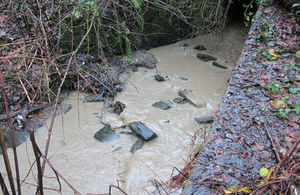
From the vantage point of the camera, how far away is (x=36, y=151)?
122 centimetres

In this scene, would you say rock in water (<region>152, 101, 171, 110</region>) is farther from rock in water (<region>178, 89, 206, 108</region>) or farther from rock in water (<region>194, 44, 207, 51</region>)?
rock in water (<region>194, 44, 207, 51</region>)

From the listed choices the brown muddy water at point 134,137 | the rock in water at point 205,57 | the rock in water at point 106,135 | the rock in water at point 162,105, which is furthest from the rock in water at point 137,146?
the rock in water at point 205,57

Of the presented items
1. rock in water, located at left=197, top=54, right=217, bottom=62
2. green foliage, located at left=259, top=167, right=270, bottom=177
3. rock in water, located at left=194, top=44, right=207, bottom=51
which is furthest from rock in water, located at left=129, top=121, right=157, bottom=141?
rock in water, located at left=194, top=44, right=207, bottom=51

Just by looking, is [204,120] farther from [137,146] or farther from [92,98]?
[92,98]

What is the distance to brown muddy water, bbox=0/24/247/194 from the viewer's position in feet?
9.11

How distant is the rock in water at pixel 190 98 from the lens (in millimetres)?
4016

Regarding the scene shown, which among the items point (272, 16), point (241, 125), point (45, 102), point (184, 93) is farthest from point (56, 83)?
point (272, 16)

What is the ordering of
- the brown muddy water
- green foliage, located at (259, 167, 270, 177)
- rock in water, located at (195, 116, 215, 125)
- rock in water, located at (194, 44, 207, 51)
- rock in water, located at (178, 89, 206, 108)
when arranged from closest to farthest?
green foliage, located at (259, 167, 270, 177), the brown muddy water, rock in water, located at (195, 116, 215, 125), rock in water, located at (178, 89, 206, 108), rock in water, located at (194, 44, 207, 51)

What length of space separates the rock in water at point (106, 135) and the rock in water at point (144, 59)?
2.06 metres

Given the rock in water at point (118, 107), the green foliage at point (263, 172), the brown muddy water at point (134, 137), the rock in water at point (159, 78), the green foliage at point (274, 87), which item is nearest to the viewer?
the green foliage at point (263, 172)

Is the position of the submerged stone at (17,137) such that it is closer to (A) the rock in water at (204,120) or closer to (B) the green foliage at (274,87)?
(A) the rock in water at (204,120)

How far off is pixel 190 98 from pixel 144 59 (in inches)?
63.4

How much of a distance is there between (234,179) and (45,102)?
2989 millimetres

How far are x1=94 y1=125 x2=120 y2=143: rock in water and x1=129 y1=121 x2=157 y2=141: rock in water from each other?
0.81 feet
